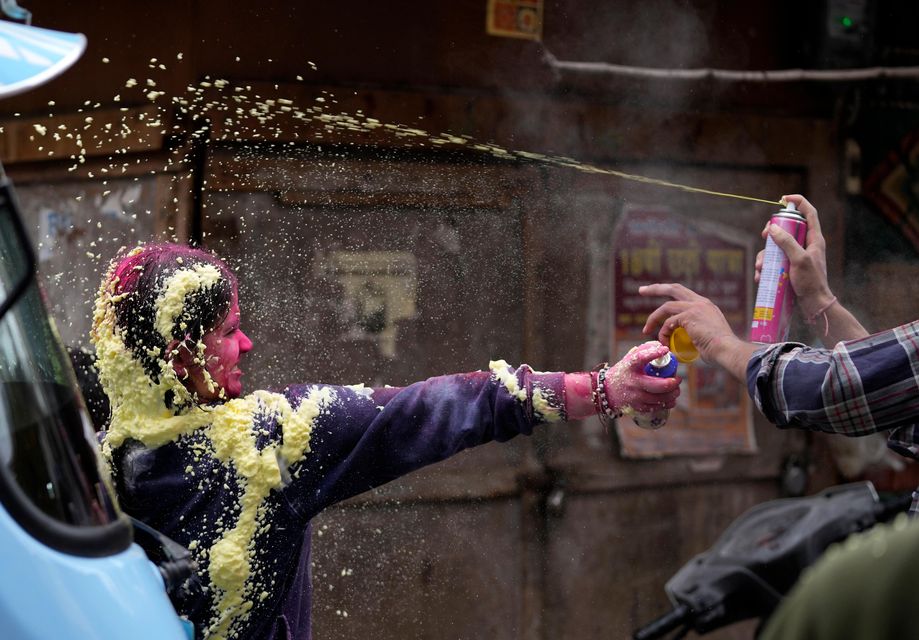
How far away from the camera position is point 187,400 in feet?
7.36

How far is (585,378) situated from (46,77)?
1.36 meters

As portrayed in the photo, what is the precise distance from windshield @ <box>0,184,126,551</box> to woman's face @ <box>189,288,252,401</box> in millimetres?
428

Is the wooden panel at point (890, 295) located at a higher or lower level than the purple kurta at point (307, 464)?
lower

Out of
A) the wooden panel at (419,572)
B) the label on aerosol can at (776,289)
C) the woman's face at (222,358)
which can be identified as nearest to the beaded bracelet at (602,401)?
the label on aerosol can at (776,289)

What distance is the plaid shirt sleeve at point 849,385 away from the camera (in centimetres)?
203

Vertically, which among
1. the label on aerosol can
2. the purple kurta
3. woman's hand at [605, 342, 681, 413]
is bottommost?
Answer: the purple kurta

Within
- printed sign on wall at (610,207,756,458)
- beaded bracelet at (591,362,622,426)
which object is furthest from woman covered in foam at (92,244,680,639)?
printed sign on wall at (610,207,756,458)

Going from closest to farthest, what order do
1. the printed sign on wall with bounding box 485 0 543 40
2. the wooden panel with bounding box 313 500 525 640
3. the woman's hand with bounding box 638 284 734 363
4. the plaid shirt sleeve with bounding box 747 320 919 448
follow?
the plaid shirt sleeve with bounding box 747 320 919 448 < the woman's hand with bounding box 638 284 734 363 < the wooden panel with bounding box 313 500 525 640 < the printed sign on wall with bounding box 485 0 543 40

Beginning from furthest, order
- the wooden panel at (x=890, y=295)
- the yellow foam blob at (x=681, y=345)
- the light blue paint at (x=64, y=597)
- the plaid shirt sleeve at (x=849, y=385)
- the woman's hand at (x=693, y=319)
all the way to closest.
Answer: the wooden panel at (x=890, y=295) → the yellow foam blob at (x=681, y=345) → the woman's hand at (x=693, y=319) → the plaid shirt sleeve at (x=849, y=385) → the light blue paint at (x=64, y=597)

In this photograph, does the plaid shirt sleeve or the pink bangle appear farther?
the pink bangle

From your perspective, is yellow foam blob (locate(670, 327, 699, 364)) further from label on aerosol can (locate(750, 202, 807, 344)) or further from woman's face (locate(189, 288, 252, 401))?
woman's face (locate(189, 288, 252, 401))

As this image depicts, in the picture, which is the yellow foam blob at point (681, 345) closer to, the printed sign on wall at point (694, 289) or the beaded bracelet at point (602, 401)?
the beaded bracelet at point (602, 401)

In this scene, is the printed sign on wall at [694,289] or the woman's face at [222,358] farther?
the printed sign on wall at [694,289]

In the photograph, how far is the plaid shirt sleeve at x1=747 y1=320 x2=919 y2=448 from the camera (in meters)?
2.03
